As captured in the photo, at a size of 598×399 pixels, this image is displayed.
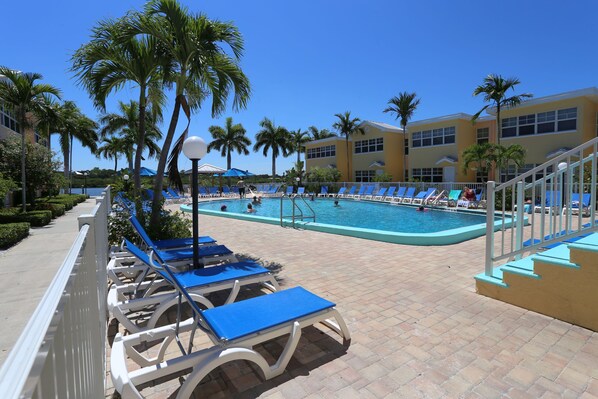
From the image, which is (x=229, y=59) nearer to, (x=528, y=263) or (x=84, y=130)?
(x=528, y=263)

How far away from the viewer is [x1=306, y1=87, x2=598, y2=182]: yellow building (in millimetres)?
19031

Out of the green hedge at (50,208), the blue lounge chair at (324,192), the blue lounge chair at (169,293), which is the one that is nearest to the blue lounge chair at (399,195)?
the blue lounge chair at (324,192)

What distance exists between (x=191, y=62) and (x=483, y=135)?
24.8 metres

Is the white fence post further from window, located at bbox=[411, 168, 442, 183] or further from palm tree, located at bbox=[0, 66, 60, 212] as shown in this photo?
window, located at bbox=[411, 168, 442, 183]

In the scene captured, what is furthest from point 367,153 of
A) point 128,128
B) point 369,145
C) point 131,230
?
point 131,230

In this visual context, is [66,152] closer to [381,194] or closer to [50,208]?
[50,208]

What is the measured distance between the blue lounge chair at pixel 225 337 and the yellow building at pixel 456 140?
63.0 ft

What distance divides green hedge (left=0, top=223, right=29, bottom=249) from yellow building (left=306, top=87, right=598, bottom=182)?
2066cm

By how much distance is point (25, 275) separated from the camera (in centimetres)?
644

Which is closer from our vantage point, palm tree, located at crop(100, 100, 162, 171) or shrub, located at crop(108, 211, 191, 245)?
shrub, located at crop(108, 211, 191, 245)

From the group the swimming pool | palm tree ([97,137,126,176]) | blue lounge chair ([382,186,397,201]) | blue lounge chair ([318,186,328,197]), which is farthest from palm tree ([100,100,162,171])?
blue lounge chair ([382,186,397,201])

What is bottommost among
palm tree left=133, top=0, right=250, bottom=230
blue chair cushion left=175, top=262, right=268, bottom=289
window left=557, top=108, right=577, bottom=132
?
blue chair cushion left=175, top=262, right=268, bottom=289

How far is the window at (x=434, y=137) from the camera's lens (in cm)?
2542

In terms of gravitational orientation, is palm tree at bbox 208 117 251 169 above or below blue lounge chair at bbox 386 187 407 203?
above
